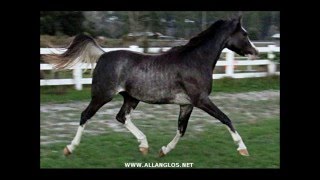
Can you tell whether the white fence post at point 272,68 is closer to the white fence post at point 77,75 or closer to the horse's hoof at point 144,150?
the horse's hoof at point 144,150

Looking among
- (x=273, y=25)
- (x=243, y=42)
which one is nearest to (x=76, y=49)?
(x=243, y=42)

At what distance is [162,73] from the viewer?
5062mm

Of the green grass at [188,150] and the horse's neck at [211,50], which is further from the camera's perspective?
the horse's neck at [211,50]

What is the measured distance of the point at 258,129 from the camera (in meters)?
5.43

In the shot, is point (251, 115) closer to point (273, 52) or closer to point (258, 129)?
point (258, 129)

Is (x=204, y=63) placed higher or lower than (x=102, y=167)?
higher

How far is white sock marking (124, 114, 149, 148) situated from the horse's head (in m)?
1.27

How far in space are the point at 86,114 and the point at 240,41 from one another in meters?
1.72

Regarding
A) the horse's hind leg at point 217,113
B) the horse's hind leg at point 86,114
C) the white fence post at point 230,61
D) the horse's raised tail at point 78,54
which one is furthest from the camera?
the white fence post at point 230,61

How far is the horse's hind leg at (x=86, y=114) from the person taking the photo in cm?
508

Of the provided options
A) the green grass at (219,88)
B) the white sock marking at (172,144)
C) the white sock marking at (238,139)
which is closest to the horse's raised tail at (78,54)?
the green grass at (219,88)

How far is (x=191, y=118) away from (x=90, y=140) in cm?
106

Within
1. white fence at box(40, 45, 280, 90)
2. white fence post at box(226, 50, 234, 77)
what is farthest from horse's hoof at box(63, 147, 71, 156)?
white fence post at box(226, 50, 234, 77)

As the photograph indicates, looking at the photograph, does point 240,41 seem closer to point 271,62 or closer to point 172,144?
point 271,62
